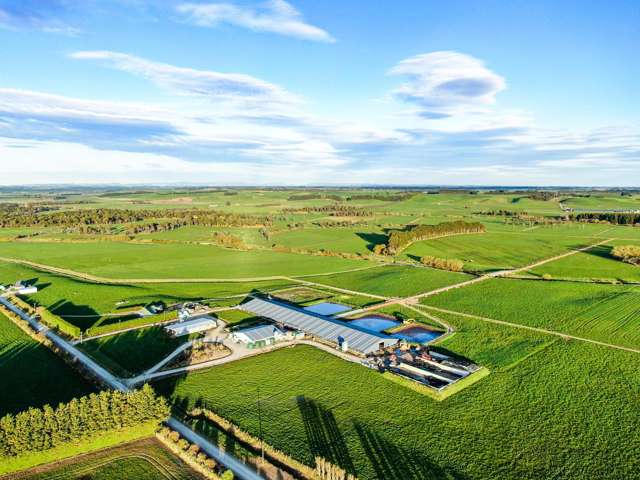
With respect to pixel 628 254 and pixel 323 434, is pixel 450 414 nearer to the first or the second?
pixel 323 434

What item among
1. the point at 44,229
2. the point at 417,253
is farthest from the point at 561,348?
the point at 44,229

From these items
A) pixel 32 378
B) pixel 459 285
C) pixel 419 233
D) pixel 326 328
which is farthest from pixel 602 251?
pixel 32 378

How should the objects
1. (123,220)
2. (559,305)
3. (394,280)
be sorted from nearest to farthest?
(559,305) → (394,280) → (123,220)

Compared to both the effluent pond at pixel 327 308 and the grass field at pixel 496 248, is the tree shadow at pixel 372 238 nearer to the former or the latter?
the grass field at pixel 496 248

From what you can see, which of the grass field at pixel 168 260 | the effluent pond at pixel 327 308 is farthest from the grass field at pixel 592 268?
the effluent pond at pixel 327 308

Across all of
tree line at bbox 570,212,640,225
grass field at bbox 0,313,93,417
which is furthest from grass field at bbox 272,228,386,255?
tree line at bbox 570,212,640,225

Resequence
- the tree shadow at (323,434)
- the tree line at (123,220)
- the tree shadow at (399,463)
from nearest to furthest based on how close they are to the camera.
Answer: the tree shadow at (399,463) → the tree shadow at (323,434) → the tree line at (123,220)

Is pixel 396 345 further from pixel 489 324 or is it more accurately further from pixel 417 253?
pixel 417 253
